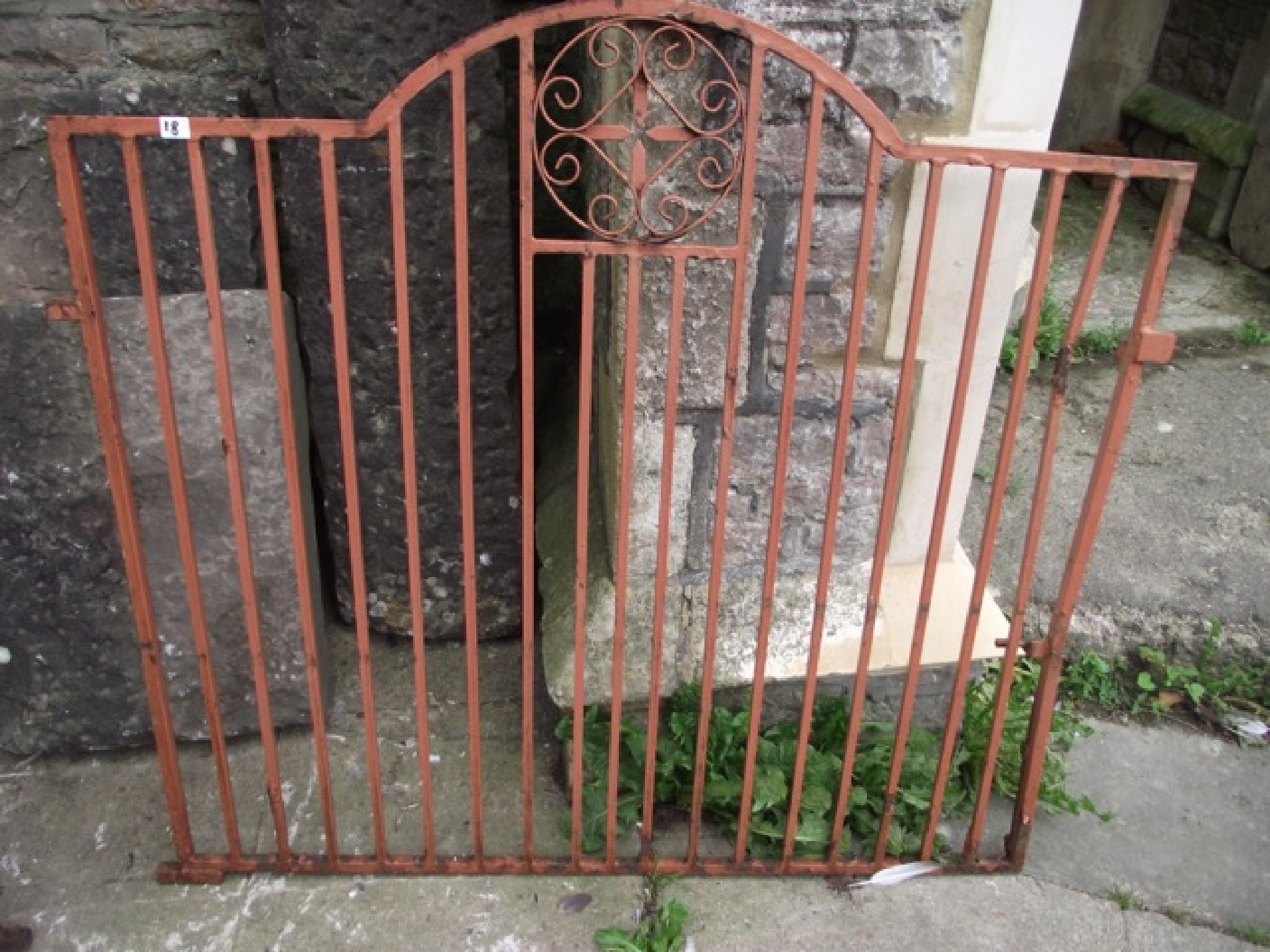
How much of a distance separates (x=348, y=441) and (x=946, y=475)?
3.36ft

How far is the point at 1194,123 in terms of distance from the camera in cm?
602

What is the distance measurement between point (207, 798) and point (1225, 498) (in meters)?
3.04

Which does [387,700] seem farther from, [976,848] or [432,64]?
[432,64]

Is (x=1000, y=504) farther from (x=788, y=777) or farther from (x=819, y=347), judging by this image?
(x=788, y=777)

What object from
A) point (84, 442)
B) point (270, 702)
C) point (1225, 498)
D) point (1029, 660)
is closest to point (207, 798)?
point (270, 702)

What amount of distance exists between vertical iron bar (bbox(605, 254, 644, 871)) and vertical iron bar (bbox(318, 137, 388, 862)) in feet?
1.43

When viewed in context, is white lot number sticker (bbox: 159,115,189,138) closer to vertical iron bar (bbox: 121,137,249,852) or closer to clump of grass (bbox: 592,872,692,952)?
vertical iron bar (bbox: 121,137,249,852)

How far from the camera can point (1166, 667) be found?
3.16 metres

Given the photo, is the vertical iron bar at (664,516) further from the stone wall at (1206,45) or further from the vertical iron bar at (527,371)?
the stone wall at (1206,45)

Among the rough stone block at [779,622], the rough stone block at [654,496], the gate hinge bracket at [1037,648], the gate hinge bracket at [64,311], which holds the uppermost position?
the gate hinge bracket at [64,311]

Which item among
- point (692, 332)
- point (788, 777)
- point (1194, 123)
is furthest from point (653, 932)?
point (1194, 123)

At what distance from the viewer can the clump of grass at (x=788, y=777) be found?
251 cm

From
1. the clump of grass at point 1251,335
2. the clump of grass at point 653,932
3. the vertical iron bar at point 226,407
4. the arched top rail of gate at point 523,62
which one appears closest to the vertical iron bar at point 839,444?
the arched top rail of gate at point 523,62

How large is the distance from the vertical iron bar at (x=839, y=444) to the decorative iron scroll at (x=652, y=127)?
208 mm
